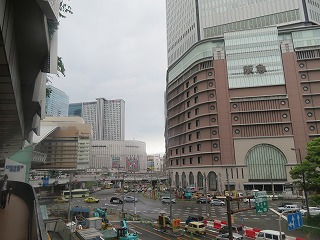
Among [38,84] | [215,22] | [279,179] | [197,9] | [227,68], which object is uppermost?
[197,9]

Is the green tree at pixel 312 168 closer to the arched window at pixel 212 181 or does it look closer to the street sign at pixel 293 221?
the street sign at pixel 293 221

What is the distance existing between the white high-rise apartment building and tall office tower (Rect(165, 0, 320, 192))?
0.31 meters

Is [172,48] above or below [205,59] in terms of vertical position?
above

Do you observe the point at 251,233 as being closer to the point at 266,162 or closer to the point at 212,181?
the point at 212,181

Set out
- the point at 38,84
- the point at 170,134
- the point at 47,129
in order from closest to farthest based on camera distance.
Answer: the point at 38,84, the point at 170,134, the point at 47,129

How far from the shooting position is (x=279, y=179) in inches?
2608

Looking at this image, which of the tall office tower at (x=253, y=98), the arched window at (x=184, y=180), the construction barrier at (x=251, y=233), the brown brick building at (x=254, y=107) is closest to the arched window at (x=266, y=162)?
the brown brick building at (x=254, y=107)

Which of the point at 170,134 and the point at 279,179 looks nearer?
the point at 279,179

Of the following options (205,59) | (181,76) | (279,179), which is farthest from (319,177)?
(181,76)

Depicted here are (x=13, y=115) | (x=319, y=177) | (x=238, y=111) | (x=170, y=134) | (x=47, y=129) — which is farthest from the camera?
(x=47, y=129)

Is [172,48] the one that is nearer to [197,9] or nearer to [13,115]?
[197,9]

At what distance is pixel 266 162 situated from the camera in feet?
222

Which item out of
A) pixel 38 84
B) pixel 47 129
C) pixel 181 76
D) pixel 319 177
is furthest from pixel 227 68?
pixel 47 129

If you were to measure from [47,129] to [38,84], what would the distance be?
11296 cm
